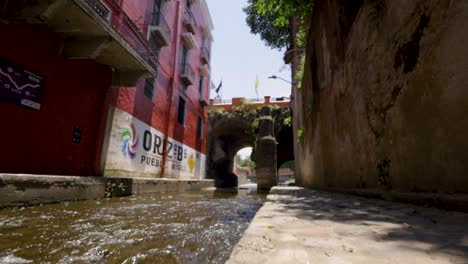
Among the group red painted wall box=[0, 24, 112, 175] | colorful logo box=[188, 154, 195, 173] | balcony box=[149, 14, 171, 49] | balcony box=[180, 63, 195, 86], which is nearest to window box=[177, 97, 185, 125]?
balcony box=[180, 63, 195, 86]

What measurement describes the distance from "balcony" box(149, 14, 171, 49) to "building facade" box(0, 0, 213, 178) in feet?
0.14

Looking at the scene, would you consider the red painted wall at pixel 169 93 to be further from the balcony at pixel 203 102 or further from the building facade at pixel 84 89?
the balcony at pixel 203 102

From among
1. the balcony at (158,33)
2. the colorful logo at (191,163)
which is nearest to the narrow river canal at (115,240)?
the balcony at (158,33)

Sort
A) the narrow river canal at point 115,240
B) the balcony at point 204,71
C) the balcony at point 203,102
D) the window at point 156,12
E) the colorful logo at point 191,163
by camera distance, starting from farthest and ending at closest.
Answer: the balcony at point 204,71 < the balcony at point 203,102 < the colorful logo at point 191,163 < the window at point 156,12 < the narrow river canal at point 115,240

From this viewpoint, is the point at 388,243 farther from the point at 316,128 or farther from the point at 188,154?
the point at 188,154

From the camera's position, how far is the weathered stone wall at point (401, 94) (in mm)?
1625

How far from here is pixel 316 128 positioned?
6250mm

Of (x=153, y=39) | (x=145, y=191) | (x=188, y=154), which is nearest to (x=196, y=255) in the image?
(x=145, y=191)

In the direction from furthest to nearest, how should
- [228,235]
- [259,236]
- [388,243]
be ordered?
[228,235] → [259,236] → [388,243]

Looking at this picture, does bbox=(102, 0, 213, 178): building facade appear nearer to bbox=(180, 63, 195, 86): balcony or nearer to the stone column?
bbox=(180, 63, 195, 86): balcony

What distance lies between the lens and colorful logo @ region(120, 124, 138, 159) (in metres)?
8.24

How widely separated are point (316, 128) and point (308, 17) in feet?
12.3

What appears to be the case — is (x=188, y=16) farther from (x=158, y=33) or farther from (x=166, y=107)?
(x=166, y=107)

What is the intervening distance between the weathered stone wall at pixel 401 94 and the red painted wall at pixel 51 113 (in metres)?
6.26
